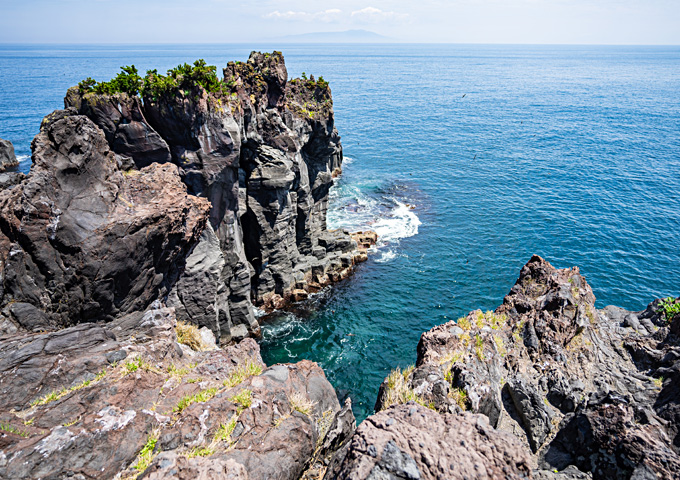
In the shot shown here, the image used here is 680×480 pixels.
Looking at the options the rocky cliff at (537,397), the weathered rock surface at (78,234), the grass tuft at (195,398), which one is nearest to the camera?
the rocky cliff at (537,397)

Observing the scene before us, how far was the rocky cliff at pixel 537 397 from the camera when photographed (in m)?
9.05

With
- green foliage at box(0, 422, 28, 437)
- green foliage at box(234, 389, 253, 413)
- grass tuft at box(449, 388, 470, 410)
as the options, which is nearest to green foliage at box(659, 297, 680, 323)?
grass tuft at box(449, 388, 470, 410)

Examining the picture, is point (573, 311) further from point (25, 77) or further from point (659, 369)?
point (25, 77)

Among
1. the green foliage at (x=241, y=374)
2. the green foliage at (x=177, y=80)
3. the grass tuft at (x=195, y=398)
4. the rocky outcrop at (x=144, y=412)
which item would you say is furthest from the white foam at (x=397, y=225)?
the grass tuft at (x=195, y=398)

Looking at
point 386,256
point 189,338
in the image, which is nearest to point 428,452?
point 189,338

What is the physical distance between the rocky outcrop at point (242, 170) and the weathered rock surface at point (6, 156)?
6220 centimetres

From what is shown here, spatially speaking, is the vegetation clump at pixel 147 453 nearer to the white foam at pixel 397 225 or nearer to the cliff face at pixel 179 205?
the cliff face at pixel 179 205

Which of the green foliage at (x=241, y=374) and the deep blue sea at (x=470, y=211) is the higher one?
the green foliage at (x=241, y=374)

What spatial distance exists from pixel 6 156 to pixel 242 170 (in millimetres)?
66804

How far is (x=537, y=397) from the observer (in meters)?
16.0

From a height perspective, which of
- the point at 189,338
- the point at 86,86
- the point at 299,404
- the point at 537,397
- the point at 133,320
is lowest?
the point at 189,338

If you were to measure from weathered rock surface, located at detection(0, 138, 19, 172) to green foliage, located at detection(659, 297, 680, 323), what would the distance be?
10060 cm

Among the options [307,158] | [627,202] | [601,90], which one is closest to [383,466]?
[307,158]

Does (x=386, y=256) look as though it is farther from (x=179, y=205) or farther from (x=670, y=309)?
(x=179, y=205)
